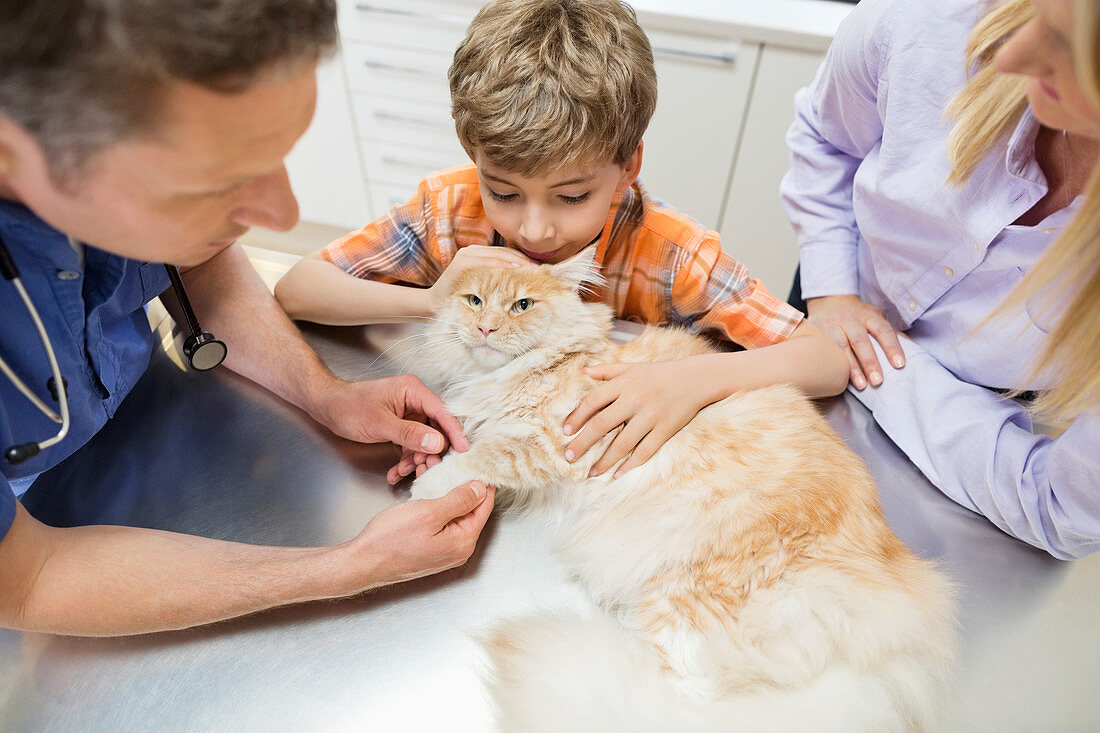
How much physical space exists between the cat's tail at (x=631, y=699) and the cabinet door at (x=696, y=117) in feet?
6.72

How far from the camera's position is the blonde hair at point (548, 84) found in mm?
1059

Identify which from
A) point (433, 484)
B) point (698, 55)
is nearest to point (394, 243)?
point (433, 484)

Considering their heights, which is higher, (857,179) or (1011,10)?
(1011,10)

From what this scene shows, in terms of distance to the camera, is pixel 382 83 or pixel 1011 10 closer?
pixel 1011 10

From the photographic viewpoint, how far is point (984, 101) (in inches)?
40.0

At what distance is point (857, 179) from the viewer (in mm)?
1321

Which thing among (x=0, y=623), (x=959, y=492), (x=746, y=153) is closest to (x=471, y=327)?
(x=0, y=623)

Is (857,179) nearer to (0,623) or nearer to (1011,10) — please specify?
(1011,10)

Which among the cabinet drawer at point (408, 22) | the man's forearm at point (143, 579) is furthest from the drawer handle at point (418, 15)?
the man's forearm at point (143, 579)

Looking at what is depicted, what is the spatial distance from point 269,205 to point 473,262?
54 cm

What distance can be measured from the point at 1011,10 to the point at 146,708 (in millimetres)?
1566

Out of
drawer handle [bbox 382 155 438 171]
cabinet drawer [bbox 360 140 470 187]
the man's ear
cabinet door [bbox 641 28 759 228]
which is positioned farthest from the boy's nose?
drawer handle [bbox 382 155 438 171]

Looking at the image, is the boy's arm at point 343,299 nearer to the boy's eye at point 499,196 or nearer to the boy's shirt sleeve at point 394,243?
the boy's shirt sleeve at point 394,243

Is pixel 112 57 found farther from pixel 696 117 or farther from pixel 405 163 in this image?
pixel 405 163
